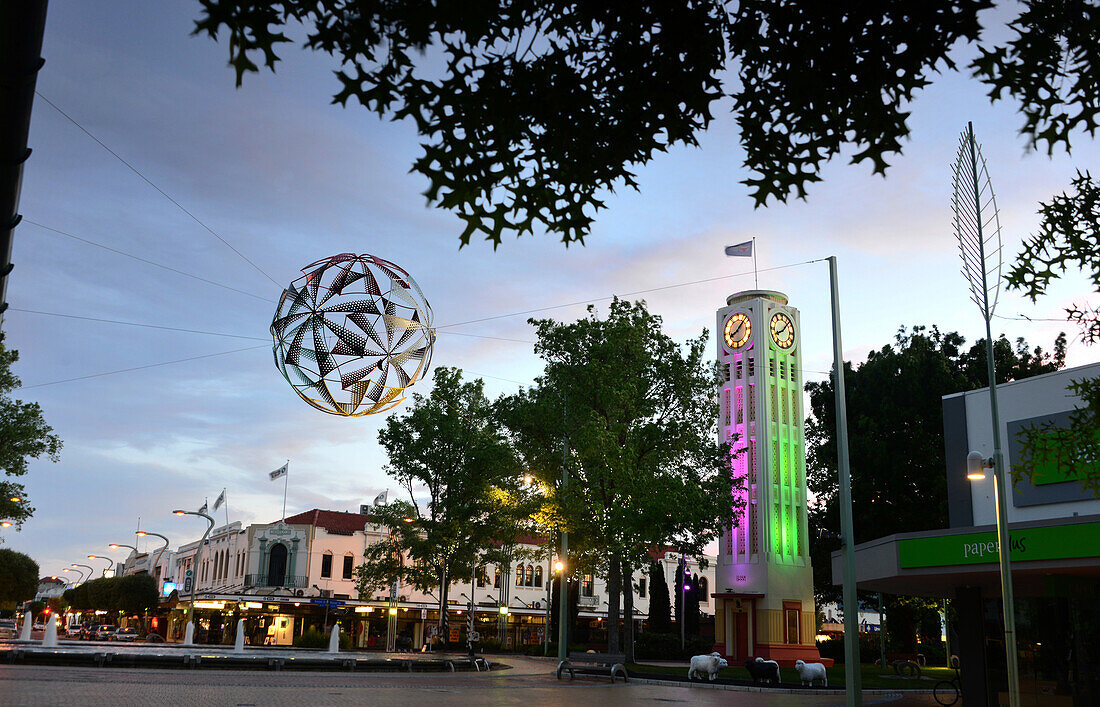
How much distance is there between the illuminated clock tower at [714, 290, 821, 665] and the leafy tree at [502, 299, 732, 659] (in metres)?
10.9

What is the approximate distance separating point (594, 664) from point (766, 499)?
→ 1737 centimetres

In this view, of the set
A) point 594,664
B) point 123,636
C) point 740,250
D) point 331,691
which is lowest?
point 123,636

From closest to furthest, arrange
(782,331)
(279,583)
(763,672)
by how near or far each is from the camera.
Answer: (763,672) < (782,331) < (279,583)

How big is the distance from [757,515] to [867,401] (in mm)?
8869

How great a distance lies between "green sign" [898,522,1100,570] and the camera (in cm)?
1756

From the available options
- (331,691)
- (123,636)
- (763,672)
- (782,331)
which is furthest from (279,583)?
(331,691)

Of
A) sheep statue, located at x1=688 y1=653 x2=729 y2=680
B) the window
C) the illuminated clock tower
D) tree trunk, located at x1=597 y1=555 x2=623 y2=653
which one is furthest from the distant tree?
sheep statue, located at x1=688 y1=653 x2=729 y2=680

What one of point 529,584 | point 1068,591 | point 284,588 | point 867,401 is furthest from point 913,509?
point 284,588

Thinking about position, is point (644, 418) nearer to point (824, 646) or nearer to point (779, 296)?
point (779, 296)

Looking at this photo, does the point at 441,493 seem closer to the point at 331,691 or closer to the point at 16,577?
the point at 331,691

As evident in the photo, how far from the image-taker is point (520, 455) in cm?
4016

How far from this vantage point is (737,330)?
2056 inches

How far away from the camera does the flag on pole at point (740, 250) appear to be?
46.8 meters

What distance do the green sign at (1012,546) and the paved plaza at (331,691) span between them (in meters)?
6.21
